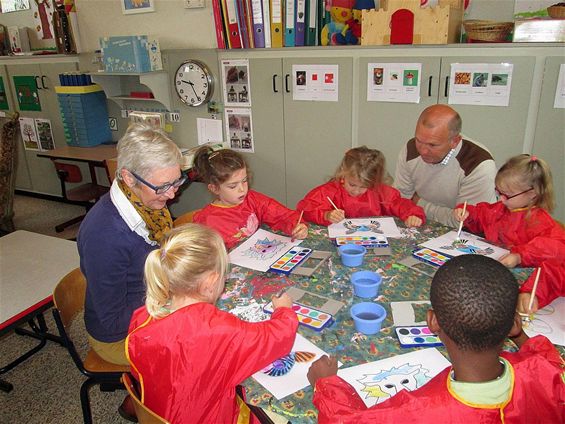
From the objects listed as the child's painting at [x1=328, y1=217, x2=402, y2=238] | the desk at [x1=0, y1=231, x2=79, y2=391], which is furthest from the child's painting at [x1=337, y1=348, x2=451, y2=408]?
the desk at [x1=0, y1=231, x2=79, y2=391]

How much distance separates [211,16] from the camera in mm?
3689

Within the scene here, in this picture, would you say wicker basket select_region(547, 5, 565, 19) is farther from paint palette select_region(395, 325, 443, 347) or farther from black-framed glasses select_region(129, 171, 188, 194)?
black-framed glasses select_region(129, 171, 188, 194)

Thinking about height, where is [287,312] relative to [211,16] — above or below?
below

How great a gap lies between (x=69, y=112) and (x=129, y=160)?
3251 millimetres

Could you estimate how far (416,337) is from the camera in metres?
1.27

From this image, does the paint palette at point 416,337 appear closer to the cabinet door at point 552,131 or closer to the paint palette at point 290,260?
the paint palette at point 290,260

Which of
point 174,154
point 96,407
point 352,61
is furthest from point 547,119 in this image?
point 96,407

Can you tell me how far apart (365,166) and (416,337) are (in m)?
1.07

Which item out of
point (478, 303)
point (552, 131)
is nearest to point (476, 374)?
point (478, 303)

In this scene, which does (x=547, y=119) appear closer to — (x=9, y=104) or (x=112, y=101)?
(x=112, y=101)

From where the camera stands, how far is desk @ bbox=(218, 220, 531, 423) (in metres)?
1.11

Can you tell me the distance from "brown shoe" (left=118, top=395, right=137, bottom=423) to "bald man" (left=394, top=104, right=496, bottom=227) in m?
1.74

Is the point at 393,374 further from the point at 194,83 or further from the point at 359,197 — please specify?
the point at 194,83

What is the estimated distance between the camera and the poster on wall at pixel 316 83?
3170mm
